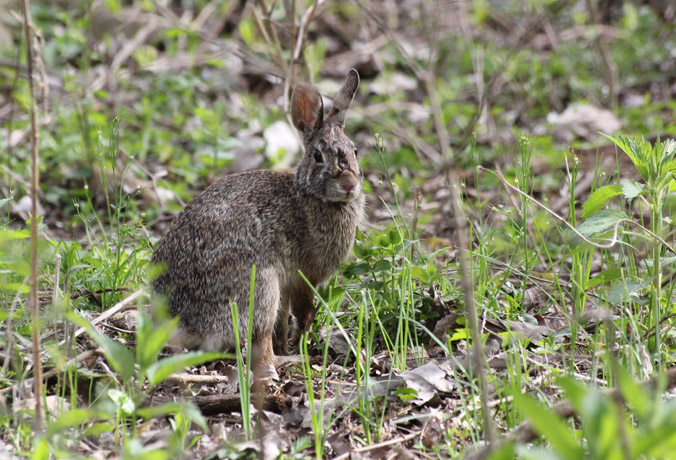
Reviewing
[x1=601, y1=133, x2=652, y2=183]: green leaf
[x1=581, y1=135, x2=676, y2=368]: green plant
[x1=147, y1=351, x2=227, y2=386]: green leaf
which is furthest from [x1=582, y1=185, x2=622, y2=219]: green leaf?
[x1=147, y1=351, x2=227, y2=386]: green leaf

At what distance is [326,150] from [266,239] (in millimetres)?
627

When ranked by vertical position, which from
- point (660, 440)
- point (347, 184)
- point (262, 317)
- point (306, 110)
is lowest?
point (262, 317)

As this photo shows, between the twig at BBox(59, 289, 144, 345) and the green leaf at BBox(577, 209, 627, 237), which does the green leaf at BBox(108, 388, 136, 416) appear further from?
the green leaf at BBox(577, 209, 627, 237)

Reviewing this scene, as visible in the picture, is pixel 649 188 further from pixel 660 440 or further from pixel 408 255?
pixel 660 440

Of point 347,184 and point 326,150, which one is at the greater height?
point 326,150

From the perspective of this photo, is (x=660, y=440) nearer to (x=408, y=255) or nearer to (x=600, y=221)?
(x=600, y=221)

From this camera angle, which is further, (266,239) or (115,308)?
(266,239)

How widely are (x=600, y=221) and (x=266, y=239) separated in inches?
70.8

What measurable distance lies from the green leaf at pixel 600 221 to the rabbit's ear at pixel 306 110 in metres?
1.80

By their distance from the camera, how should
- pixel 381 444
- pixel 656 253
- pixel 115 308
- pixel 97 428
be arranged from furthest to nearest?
pixel 115 308 < pixel 656 253 < pixel 381 444 < pixel 97 428

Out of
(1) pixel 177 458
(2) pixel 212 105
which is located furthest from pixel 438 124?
(2) pixel 212 105

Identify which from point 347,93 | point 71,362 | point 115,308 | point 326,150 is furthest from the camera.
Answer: point 347,93

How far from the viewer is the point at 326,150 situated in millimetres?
4629

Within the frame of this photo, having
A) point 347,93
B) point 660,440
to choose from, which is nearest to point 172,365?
point 660,440
